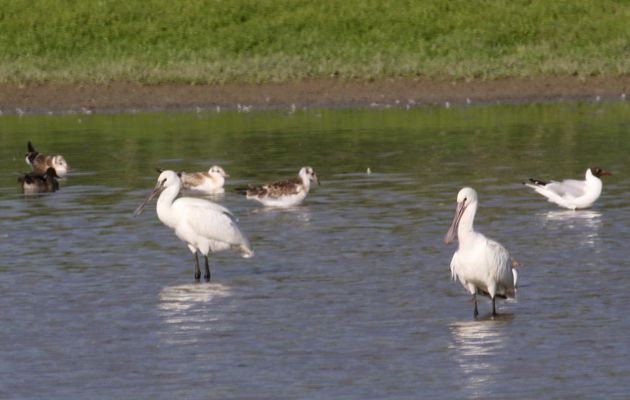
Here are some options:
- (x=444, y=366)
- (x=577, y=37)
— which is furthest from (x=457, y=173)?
(x=577, y=37)

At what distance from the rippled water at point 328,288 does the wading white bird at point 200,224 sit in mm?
353

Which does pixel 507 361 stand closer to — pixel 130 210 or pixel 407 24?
pixel 130 210

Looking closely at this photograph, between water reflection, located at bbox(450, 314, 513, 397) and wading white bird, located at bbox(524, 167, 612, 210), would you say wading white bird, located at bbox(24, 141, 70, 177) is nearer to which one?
wading white bird, located at bbox(524, 167, 612, 210)

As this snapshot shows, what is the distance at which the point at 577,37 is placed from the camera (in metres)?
43.7

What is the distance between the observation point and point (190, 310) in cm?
1401

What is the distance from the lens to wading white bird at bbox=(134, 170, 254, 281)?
15.4 m

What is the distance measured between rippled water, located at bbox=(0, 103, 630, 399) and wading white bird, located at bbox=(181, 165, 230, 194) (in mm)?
294

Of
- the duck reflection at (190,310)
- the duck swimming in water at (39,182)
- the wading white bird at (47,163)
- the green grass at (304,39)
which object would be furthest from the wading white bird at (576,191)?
the green grass at (304,39)

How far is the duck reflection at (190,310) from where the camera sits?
1296 centimetres

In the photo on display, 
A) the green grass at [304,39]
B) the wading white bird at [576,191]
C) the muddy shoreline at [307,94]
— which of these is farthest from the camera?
the green grass at [304,39]

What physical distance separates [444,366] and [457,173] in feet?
42.4

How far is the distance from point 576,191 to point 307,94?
18242 mm

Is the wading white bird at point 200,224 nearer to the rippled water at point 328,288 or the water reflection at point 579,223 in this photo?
the rippled water at point 328,288

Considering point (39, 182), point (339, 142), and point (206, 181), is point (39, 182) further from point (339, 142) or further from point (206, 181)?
point (339, 142)
